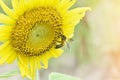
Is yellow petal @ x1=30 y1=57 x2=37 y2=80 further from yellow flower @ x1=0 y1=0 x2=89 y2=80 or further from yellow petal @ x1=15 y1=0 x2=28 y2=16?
yellow petal @ x1=15 y1=0 x2=28 y2=16

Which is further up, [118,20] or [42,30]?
[118,20]

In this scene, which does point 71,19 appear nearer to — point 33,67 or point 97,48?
point 33,67

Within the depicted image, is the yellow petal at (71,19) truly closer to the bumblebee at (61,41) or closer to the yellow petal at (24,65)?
the bumblebee at (61,41)

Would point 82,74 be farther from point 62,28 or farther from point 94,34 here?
point 62,28

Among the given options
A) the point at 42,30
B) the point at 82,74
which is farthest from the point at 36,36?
the point at 82,74

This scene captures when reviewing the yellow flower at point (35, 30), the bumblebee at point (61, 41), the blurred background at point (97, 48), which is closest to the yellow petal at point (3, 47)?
the yellow flower at point (35, 30)

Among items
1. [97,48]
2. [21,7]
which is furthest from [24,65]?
[97,48]

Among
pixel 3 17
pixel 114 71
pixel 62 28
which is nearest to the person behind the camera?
pixel 3 17

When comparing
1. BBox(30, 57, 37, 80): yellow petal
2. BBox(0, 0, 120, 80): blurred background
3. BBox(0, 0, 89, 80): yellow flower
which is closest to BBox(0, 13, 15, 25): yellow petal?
BBox(0, 0, 89, 80): yellow flower
